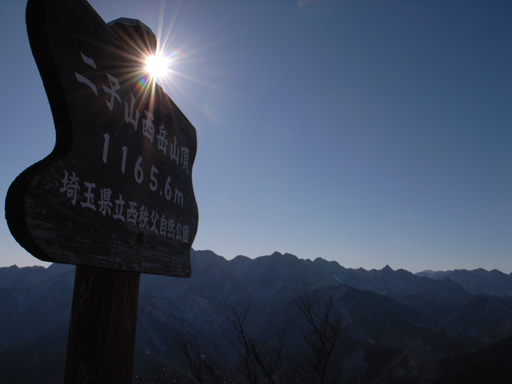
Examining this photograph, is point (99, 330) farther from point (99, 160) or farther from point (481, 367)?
point (481, 367)

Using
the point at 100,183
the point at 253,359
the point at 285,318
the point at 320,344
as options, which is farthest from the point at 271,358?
the point at 285,318

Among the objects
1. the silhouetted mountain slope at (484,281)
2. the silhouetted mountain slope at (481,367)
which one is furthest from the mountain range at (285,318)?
the silhouetted mountain slope at (484,281)

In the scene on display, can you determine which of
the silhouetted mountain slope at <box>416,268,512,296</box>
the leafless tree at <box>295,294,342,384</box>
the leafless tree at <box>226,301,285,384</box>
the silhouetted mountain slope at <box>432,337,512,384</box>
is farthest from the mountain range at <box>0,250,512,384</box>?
the leafless tree at <box>226,301,285,384</box>

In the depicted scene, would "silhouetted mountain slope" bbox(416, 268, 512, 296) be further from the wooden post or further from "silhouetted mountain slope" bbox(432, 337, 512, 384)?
the wooden post

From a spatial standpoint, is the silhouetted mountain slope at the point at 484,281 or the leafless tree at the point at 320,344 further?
the silhouetted mountain slope at the point at 484,281

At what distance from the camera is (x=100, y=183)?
3.98 feet

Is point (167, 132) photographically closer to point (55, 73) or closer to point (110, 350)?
point (55, 73)

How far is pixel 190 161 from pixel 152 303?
81.3 meters

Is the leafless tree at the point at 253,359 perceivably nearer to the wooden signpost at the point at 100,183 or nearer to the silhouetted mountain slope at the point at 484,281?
the wooden signpost at the point at 100,183

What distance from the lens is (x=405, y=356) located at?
126ft

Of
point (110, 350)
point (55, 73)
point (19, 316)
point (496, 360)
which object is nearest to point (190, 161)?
point (55, 73)

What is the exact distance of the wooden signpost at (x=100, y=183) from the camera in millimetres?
979

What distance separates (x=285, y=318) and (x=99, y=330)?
77469 millimetres

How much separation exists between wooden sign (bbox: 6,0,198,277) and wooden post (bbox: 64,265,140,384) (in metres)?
0.17
